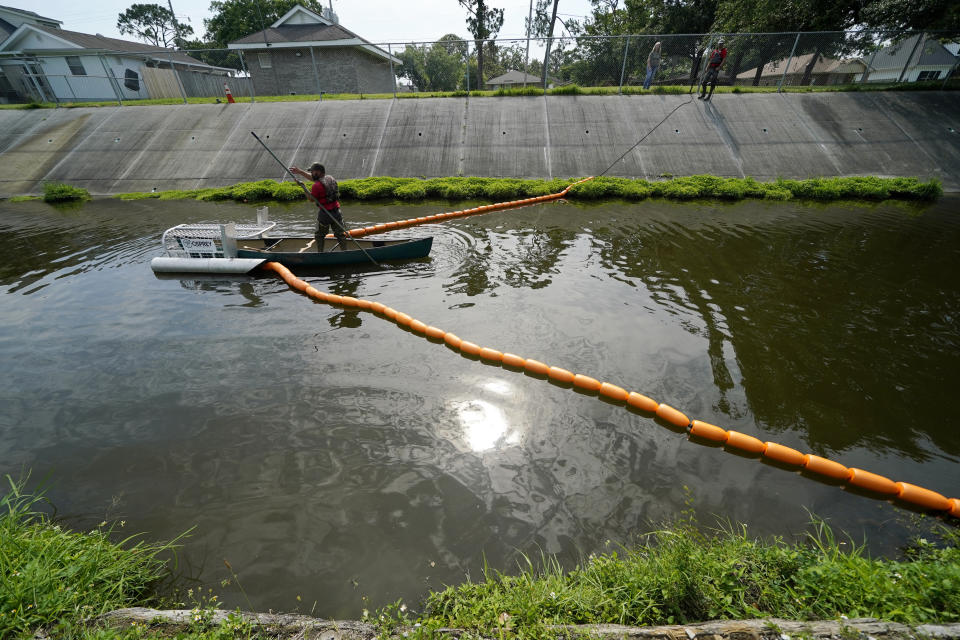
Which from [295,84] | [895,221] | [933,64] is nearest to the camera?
[895,221]

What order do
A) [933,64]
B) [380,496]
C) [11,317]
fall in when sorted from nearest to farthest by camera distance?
[380,496] < [11,317] < [933,64]

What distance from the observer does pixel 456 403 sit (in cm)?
478

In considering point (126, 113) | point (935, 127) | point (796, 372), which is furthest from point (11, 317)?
point (935, 127)

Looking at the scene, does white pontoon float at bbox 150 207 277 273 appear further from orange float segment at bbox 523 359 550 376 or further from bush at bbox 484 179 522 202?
bush at bbox 484 179 522 202

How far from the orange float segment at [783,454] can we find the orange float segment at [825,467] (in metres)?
0.05

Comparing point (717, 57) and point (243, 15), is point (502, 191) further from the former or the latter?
point (243, 15)

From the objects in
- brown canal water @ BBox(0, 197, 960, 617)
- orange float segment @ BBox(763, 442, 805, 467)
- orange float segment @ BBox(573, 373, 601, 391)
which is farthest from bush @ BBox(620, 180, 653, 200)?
orange float segment @ BBox(763, 442, 805, 467)

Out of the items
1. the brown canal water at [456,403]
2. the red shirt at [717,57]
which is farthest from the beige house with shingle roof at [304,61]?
the brown canal water at [456,403]

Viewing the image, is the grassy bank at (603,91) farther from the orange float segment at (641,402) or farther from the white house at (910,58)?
the orange float segment at (641,402)

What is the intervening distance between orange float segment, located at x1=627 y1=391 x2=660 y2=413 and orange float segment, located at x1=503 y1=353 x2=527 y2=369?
1418 mm

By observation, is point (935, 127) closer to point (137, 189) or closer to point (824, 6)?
point (824, 6)

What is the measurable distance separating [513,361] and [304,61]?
28.1 metres

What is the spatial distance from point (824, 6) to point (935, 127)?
8645mm

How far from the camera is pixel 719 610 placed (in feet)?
7.64
